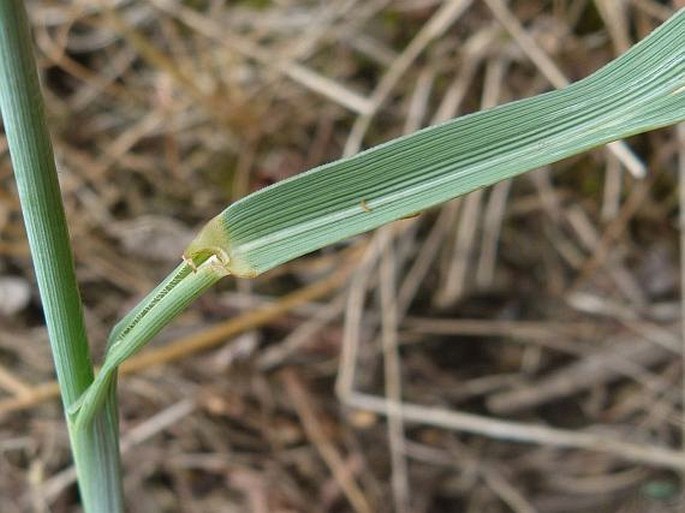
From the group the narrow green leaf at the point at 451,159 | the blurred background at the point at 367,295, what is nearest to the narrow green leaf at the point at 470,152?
the narrow green leaf at the point at 451,159

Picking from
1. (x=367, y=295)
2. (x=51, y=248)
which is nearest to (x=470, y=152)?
(x=51, y=248)

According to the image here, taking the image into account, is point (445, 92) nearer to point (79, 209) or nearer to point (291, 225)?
point (79, 209)

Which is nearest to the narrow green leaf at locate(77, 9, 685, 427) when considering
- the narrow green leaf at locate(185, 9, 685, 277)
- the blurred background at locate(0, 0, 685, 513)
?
the narrow green leaf at locate(185, 9, 685, 277)

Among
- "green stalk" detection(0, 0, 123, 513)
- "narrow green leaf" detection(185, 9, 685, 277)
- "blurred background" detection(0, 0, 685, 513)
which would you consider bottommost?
"narrow green leaf" detection(185, 9, 685, 277)

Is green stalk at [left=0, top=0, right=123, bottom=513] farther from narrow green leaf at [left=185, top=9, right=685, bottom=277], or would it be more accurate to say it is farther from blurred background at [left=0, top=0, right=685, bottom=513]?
blurred background at [left=0, top=0, right=685, bottom=513]

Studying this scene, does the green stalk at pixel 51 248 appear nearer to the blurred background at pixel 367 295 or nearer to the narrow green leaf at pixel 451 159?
the narrow green leaf at pixel 451 159
